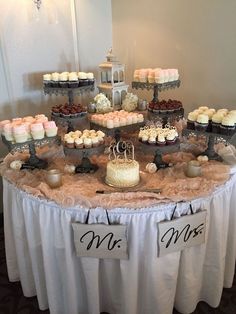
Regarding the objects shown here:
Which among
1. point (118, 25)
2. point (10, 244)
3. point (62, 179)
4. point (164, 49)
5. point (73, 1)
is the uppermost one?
point (73, 1)

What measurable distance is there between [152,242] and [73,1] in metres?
1.88

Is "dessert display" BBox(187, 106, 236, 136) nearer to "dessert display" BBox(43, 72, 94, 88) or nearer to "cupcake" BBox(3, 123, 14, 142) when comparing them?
"dessert display" BBox(43, 72, 94, 88)

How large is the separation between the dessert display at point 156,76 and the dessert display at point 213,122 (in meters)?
0.45

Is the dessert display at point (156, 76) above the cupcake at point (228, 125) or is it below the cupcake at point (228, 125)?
above

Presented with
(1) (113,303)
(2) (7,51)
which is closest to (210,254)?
(1) (113,303)

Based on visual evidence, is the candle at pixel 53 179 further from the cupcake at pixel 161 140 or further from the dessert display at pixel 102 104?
the dessert display at pixel 102 104

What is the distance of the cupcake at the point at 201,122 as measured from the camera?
4.64 feet

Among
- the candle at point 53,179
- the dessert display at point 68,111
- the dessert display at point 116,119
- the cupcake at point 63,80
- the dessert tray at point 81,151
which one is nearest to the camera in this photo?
the candle at point 53,179

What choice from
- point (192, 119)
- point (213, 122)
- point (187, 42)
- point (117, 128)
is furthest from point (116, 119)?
point (187, 42)

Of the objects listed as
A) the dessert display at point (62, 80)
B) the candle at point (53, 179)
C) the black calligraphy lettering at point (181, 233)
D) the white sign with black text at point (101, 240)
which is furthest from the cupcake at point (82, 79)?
the black calligraphy lettering at point (181, 233)

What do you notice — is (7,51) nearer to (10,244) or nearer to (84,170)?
(84,170)

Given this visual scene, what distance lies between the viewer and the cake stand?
1380 millimetres

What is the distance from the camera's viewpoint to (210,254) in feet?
4.50
